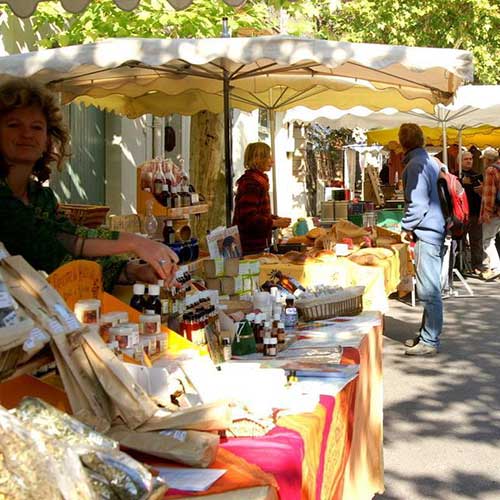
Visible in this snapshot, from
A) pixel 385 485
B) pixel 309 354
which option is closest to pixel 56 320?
pixel 309 354

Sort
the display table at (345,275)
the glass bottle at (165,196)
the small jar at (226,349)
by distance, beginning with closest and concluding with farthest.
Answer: the small jar at (226,349) → the glass bottle at (165,196) → the display table at (345,275)

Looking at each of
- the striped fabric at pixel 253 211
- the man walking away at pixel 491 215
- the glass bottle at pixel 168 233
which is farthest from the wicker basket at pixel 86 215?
the man walking away at pixel 491 215

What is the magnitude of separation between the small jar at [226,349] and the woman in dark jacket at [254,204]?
3.87m

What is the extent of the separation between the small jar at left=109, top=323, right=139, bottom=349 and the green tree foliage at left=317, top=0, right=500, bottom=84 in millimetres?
18450

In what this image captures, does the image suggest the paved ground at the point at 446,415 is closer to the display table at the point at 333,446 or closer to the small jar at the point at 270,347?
the display table at the point at 333,446

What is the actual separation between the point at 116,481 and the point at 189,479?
1.38 ft

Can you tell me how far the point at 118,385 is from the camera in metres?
2.35

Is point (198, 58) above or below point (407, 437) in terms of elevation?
above

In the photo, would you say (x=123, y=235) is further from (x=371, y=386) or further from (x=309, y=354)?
(x=371, y=386)

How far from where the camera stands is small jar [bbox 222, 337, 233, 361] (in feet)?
12.2

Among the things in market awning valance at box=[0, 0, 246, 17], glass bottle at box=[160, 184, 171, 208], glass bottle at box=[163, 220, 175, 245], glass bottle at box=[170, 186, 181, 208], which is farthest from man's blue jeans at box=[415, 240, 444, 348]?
market awning valance at box=[0, 0, 246, 17]

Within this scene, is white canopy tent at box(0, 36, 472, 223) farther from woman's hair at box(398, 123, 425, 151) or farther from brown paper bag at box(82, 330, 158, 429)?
A: brown paper bag at box(82, 330, 158, 429)

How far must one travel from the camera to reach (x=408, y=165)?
25.4 ft

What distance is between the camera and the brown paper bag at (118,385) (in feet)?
7.64
